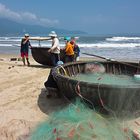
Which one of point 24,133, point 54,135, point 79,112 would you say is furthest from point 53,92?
point 54,135

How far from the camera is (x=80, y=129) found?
3.92 metres

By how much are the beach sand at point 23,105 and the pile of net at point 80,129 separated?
0.82 meters

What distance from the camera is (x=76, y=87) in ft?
18.2

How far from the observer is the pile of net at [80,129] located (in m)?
3.87

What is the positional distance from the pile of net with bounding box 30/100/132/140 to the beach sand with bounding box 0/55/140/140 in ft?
2.70

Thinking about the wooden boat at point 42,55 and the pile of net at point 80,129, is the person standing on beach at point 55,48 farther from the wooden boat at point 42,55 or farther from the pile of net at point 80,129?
the pile of net at point 80,129

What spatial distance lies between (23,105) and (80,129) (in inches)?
117

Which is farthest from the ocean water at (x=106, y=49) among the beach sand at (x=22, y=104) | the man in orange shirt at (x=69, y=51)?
the beach sand at (x=22, y=104)

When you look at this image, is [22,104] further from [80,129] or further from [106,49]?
[106,49]

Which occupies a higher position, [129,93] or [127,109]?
[129,93]

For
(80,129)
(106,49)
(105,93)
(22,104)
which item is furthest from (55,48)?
(106,49)

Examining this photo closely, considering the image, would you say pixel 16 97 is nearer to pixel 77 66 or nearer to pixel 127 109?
pixel 77 66

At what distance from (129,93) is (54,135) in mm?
1787

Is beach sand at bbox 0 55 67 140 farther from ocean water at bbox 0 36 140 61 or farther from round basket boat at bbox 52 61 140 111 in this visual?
ocean water at bbox 0 36 140 61
